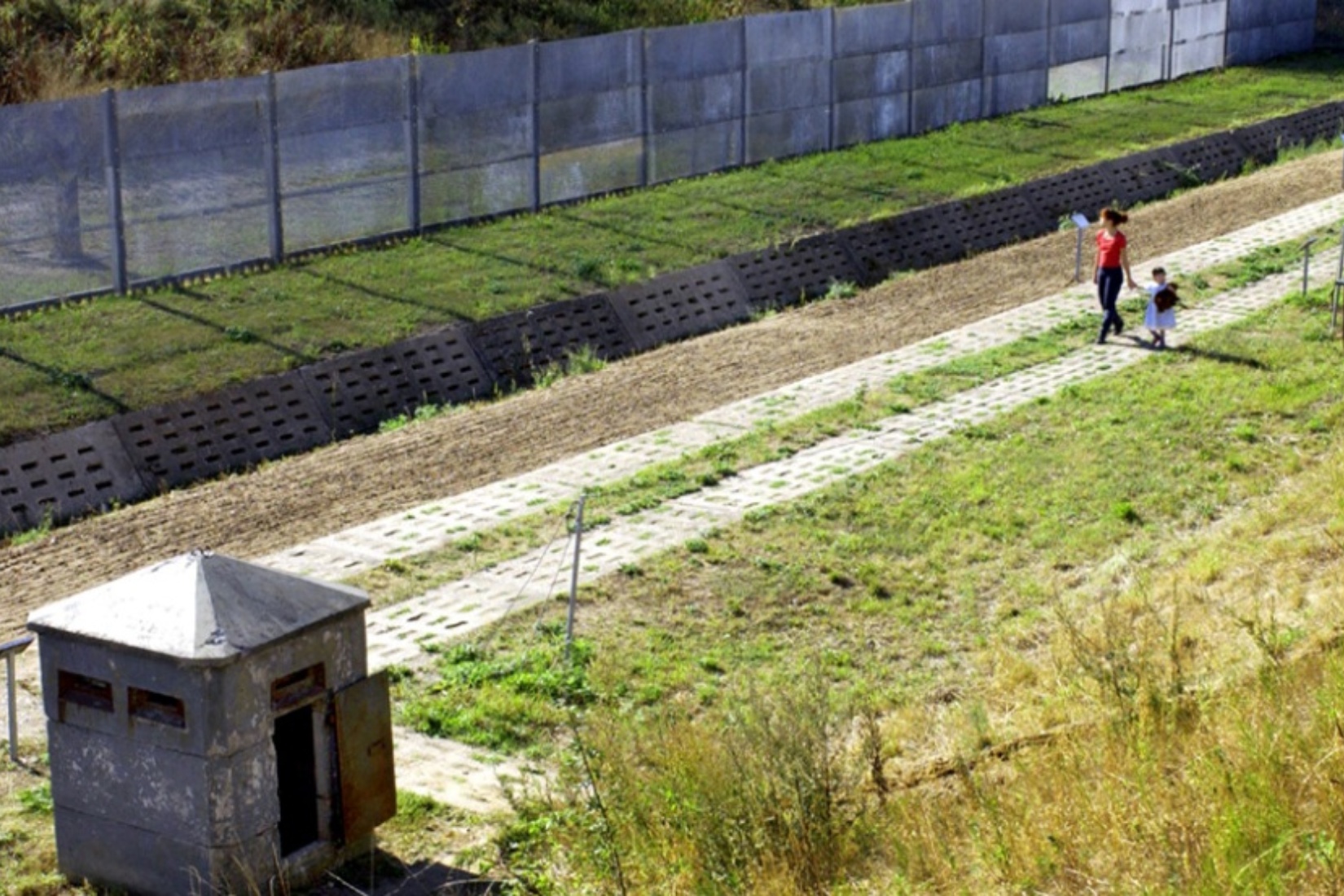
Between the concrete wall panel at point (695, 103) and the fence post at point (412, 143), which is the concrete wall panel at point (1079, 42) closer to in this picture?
the concrete wall panel at point (695, 103)

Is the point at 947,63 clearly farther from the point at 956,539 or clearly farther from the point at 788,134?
the point at 956,539

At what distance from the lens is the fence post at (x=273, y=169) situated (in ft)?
82.1

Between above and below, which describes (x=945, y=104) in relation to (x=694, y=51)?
below

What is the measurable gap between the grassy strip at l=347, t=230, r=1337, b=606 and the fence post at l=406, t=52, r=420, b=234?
7946 millimetres

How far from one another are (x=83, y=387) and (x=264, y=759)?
10.9 meters

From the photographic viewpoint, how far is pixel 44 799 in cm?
1165

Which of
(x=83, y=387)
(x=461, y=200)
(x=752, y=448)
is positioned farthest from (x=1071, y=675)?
(x=461, y=200)

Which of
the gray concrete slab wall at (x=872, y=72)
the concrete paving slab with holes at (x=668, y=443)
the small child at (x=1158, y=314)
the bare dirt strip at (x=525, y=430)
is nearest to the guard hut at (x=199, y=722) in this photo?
the bare dirt strip at (x=525, y=430)

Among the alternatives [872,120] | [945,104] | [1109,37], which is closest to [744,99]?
[872,120]

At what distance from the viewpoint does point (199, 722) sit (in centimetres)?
1012

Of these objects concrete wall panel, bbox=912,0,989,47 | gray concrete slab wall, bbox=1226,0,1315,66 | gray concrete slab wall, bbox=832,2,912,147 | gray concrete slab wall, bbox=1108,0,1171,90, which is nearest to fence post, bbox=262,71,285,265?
gray concrete slab wall, bbox=832,2,912,147

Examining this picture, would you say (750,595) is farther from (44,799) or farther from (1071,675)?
(44,799)

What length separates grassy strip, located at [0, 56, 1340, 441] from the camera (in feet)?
68.8

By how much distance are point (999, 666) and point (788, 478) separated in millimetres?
4926
